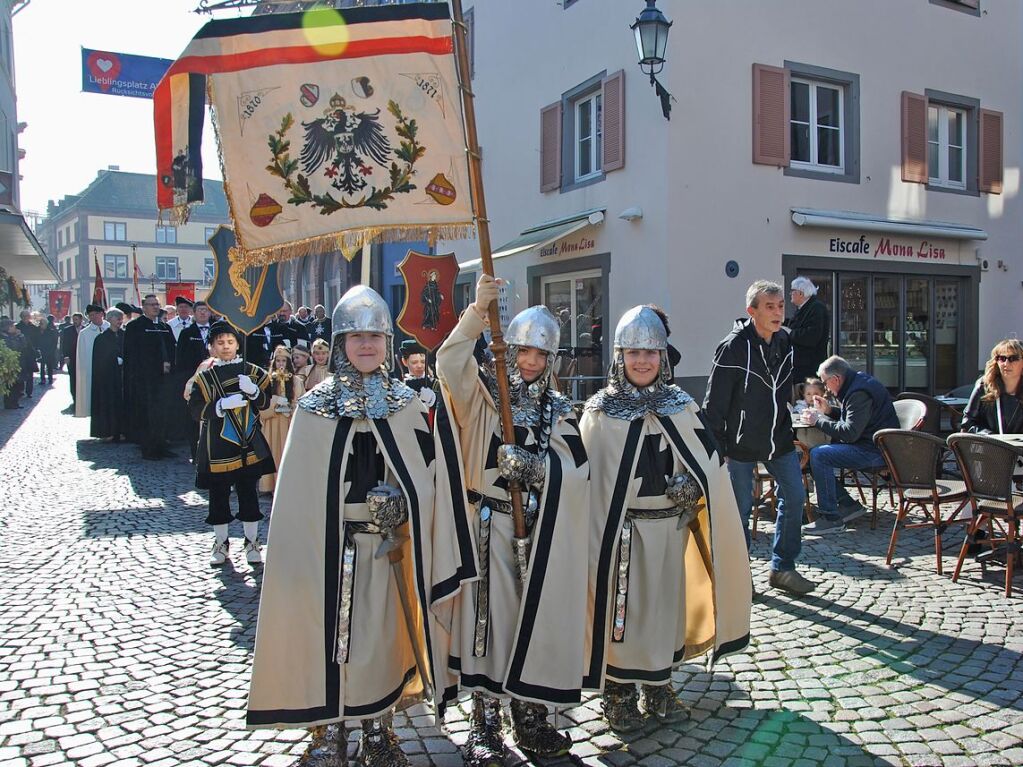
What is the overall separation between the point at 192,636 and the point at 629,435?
2805 mm

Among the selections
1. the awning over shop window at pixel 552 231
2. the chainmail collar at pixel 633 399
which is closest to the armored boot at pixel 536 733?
the chainmail collar at pixel 633 399

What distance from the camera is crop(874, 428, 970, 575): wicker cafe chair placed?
546cm

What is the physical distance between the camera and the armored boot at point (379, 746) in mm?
2973

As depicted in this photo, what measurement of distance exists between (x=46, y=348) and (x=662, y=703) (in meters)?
26.8

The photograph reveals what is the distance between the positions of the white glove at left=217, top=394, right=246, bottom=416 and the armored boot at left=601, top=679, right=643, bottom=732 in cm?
345

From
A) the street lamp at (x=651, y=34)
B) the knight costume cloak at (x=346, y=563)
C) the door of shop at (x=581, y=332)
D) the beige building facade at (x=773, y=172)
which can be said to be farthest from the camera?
the door of shop at (x=581, y=332)

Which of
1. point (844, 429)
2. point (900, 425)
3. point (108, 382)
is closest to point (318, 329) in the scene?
point (108, 382)

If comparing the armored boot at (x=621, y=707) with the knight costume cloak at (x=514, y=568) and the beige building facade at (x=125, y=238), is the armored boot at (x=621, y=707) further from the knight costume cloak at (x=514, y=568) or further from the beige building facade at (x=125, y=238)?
the beige building facade at (x=125, y=238)

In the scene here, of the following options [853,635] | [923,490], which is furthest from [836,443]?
[853,635]

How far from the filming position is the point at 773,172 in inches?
450

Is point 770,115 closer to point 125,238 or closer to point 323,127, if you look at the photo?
point 323,127

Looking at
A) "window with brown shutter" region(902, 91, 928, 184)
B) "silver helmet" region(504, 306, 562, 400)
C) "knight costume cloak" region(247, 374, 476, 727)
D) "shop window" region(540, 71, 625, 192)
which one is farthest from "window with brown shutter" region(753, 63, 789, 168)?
"knight costume cloak" region(247, 374, 476, 727)

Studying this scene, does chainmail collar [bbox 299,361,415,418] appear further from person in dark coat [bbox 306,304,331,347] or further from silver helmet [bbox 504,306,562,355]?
person in dark coat [bbox 306,304,331,347]

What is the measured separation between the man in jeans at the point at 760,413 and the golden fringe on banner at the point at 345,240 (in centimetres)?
215
